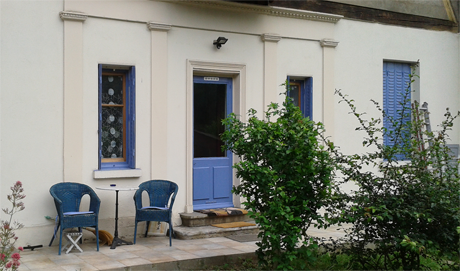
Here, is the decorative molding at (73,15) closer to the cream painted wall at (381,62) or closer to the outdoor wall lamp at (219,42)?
the outdoor wall lamp at (219,42)

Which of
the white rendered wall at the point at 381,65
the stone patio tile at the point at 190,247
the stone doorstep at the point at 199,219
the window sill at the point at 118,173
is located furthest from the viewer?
the white rendered wall at the point at 381,65

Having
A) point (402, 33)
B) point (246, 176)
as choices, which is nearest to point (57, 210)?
point (246, 176)

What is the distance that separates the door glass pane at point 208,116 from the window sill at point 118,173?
125 cm

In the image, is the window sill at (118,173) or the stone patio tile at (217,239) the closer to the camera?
the window sill at (118,173)

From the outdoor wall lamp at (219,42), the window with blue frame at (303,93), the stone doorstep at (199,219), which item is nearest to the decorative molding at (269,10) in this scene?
the outdoor wall lamp at (219,42)

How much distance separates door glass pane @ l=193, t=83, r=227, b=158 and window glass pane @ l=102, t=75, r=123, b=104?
1.33 metres

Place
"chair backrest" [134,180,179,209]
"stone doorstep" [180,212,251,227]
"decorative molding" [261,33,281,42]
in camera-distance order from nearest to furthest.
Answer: "chair backrest" [134,180,179,209] < "stone doorstep" [180,212,251,227] < "decorative molding" [261,33,281,42]

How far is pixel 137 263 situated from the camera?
6.40 metres

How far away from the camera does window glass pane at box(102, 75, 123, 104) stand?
26.5 ft

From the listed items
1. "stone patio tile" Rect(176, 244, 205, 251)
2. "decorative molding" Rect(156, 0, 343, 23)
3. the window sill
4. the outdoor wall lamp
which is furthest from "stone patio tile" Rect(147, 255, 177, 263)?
"decorative molding" Rect(156, 0, 343, 23)

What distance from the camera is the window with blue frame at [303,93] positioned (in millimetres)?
9688

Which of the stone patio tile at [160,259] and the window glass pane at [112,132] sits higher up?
the window glass pane at [112,132]

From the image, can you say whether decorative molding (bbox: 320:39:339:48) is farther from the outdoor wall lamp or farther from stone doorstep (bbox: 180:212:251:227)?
stone doorstep (bbox: 180:212:251:227)

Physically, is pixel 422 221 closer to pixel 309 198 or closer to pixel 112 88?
pixel 309 198
